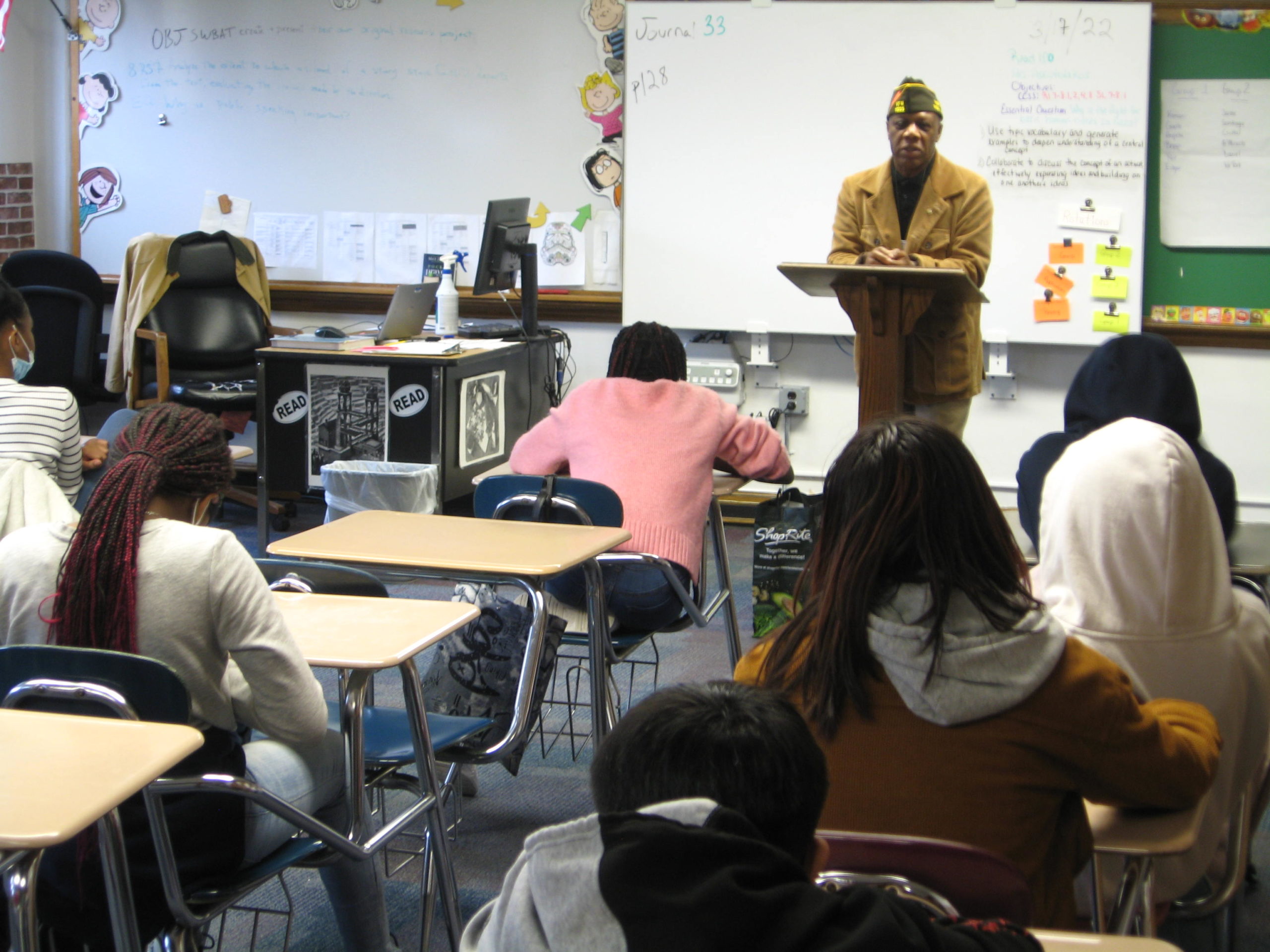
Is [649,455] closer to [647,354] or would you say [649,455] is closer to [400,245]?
[647,354]

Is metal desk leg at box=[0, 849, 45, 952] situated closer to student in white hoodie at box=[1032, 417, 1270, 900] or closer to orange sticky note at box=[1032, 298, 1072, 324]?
student in white hoodie at box=[1032, 417, 1270, 900]

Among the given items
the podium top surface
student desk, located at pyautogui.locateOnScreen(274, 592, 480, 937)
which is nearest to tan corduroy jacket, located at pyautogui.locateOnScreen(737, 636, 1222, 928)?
student desk, located at pyautogui.locateOnScreen(274, 592, 480, 937)

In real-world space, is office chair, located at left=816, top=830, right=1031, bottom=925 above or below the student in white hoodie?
below

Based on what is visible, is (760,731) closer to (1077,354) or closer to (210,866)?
(210,866)

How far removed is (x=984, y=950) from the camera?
2.63ft

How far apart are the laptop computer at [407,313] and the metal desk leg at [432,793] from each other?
2.96m

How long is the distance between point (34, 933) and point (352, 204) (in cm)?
492

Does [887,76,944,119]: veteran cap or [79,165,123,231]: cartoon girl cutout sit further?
[79,165,123,231]: cartoon girl cutout

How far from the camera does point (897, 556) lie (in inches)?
49.2

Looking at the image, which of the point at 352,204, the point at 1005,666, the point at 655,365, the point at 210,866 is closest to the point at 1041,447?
the point at 655,365

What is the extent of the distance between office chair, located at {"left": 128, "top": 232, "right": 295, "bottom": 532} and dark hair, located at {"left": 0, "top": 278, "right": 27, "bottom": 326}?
8.31 feet

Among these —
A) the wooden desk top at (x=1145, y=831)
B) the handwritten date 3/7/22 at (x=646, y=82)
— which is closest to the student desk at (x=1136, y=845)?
the wooden desk top at (x=1145, y=831)

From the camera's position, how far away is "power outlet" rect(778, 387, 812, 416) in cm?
534

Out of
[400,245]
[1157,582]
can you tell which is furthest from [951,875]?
[400,245]
